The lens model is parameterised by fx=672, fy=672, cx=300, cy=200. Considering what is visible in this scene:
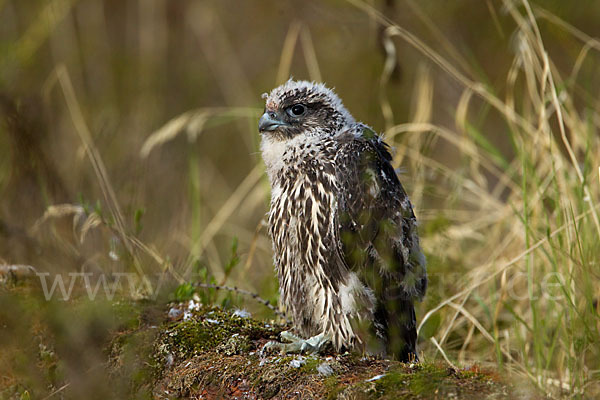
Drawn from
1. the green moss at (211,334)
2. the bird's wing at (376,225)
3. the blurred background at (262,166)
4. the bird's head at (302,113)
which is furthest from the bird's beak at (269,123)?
the green moss at (211,334)

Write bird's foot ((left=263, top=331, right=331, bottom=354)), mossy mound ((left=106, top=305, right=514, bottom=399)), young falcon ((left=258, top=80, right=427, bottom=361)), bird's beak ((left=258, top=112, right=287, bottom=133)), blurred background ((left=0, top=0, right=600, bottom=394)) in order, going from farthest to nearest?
bird's beak ((left=258, top=112, right=287, bottom=133))
blurred background ((left=0, top=0, right=600, bottom=394))
young falcon ((left=258, top=80, right=427, bottom=361))
bird's foot ((left=263, top=331, right=331, bottom=354))
mossy mound ((left=106, top=305, right=514, bottom=399))

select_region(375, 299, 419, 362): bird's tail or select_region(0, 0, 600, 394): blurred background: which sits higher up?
select_region(0, 0, 600, 394): blurred background

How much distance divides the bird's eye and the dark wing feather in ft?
1.15

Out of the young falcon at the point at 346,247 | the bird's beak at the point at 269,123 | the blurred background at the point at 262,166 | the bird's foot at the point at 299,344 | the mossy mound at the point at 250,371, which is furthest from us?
the bird's beak at the point at 269,123

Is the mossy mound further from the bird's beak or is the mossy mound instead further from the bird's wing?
the bird's beak

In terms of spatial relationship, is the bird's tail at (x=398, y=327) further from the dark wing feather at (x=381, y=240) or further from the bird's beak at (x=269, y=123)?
the bird's beak at (x=269, y=123)

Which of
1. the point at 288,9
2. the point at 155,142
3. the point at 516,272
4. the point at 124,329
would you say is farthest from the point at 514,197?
the point at 288,9

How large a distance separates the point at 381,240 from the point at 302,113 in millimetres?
788

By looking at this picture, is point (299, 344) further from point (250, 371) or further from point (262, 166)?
point (262, 166)

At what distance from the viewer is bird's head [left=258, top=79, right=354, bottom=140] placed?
3307 mm

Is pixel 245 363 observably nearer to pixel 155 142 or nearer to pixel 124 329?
pixel 124 329

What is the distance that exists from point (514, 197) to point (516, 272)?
0.55 metres

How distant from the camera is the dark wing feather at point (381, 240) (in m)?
2.97

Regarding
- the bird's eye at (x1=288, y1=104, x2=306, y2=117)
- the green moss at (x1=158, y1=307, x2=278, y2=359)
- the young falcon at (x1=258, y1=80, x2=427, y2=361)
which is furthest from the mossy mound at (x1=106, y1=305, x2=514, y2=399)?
the bird's eye at (x1=288, y1=104, x2=306, y2=117)
